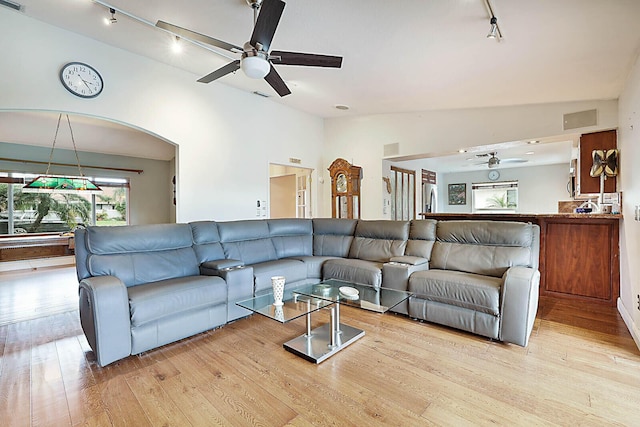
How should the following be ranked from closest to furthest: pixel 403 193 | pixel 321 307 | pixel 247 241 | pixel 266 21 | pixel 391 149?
pixel 266 21, pixel 321 307, pixel 247 241, pixel 391 149, pixel 403 193

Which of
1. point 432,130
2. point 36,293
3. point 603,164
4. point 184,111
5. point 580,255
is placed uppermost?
point 184,111

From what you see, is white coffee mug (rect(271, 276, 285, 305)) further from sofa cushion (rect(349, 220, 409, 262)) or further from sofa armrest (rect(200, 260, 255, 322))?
sofa cushion (rect(349, 220, 409, 262))

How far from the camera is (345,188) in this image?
595cm

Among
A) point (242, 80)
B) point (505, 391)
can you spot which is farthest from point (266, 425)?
point (242, 80)

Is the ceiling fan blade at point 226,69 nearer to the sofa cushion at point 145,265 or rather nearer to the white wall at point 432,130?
the sofa cushion at point 145,265

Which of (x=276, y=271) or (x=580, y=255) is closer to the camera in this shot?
(x=276, y=271)

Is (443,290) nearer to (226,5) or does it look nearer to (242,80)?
(226,5)

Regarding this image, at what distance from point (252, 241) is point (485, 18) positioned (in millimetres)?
3339

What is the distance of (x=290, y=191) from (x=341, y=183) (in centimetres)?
238

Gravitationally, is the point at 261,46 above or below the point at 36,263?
above

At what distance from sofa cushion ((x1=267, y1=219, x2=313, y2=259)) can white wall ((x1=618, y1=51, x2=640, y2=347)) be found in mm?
3519

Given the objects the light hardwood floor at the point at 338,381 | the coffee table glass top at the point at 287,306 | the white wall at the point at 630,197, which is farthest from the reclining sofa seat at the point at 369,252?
the white wall at the point at 630,197

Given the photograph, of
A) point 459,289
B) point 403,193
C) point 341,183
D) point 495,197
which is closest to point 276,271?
point 459,289

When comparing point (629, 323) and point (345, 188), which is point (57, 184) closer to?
point (345, 188)
